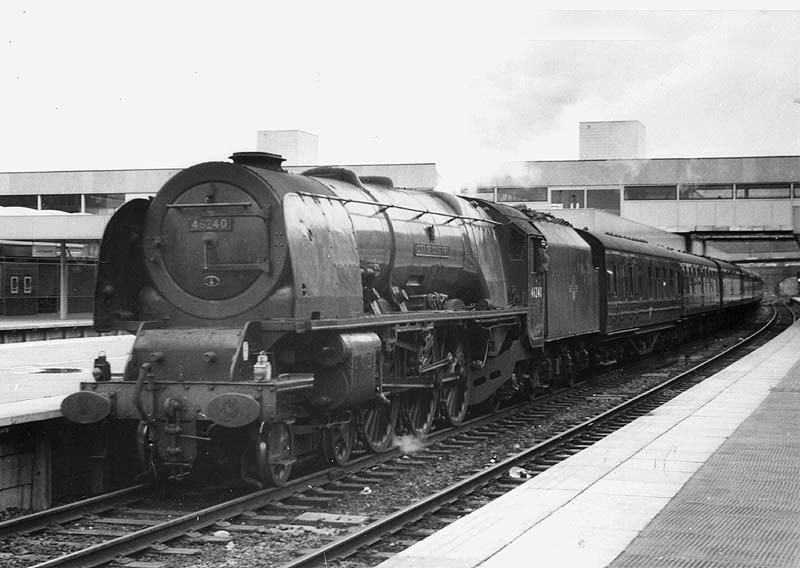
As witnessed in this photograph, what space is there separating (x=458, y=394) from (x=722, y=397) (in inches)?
174

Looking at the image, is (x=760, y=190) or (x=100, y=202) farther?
(x=100, y=202)

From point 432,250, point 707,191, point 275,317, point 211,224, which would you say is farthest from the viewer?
point 707,191

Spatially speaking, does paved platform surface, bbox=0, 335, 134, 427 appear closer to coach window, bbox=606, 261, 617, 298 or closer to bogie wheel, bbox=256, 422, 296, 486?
bogie wheel, bbox=256, 422, 296, 486

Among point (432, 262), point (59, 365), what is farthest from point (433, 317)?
point (59, 365)

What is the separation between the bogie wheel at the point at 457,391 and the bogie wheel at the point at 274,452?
378 cm

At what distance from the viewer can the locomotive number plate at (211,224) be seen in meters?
9.36

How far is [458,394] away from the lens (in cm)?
1345

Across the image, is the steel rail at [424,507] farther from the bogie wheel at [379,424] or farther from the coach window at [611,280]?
the coach window at [611,280]

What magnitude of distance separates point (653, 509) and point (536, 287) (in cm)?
840

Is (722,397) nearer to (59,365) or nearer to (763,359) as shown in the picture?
(763,359)

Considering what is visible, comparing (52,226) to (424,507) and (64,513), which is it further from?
(424,507)

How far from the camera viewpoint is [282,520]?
325 inches

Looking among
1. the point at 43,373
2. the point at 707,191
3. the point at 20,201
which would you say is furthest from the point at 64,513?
the point at 20,201

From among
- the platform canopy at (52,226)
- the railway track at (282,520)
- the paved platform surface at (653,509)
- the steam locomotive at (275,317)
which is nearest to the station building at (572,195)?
the platform canopy at (52,226)
